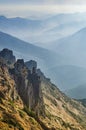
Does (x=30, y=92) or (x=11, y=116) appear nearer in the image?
(x=11, y=116)

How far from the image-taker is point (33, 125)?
92.8m

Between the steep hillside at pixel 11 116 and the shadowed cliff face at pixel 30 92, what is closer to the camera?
the steep hillside at pixel 11 116

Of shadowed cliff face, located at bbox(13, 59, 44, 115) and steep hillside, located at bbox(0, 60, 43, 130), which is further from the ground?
shadowed cliff face, located at bbox(13, 59, 44, 115)

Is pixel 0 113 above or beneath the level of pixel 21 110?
beneath

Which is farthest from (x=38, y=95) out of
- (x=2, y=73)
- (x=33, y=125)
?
(x=33, y=125)

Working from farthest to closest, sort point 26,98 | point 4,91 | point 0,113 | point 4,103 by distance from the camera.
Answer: point 26,98, point 4,91, point 4,103, point 0,113

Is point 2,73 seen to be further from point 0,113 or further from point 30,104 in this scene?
point 0,113

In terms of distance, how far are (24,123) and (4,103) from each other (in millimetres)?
9714

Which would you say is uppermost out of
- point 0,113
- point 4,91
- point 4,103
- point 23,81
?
point 23,81

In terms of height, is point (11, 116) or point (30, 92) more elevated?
point (30, 92)

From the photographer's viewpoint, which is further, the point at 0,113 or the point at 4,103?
the point at 4,103

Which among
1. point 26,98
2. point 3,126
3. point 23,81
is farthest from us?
point 23,81

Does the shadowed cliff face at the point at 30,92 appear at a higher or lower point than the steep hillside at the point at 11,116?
higher

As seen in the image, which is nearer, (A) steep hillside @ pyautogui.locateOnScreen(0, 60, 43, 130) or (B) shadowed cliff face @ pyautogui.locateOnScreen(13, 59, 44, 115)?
(A) steep hillside @ pyautogui.locateOnScreen(0, 60, 43, 130)
